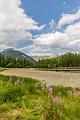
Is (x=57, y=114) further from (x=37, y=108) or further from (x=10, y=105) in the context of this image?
(x=10, y=105)

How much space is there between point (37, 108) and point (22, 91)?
3724 mm

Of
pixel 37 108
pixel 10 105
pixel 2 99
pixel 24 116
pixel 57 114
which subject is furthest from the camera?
pixel 2 99

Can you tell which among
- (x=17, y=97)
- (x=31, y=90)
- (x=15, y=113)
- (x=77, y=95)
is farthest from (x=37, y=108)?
(x=31, y=90)

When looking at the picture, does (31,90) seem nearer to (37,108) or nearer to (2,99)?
(2,99)

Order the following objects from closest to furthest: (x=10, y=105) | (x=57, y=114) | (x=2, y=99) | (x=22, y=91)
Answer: (x=57, y=114)
(x=10, y=105)
(x=2, y=99)
(x=22, y=91)

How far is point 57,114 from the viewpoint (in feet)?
30.0

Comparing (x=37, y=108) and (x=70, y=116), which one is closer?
(x=70, y=116)

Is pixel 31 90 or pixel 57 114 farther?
pixel 31 90

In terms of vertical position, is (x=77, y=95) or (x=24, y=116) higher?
(x=77, y=95)

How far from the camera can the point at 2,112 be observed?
11.4m

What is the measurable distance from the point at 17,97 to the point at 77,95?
3773 millimetres

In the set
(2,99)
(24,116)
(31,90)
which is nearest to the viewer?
(24,116)

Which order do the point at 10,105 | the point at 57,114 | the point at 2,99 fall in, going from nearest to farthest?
the point at 57,114 < the point at 10,105 < the point at 2,99

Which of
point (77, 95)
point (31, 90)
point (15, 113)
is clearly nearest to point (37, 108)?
point (15, 113)
